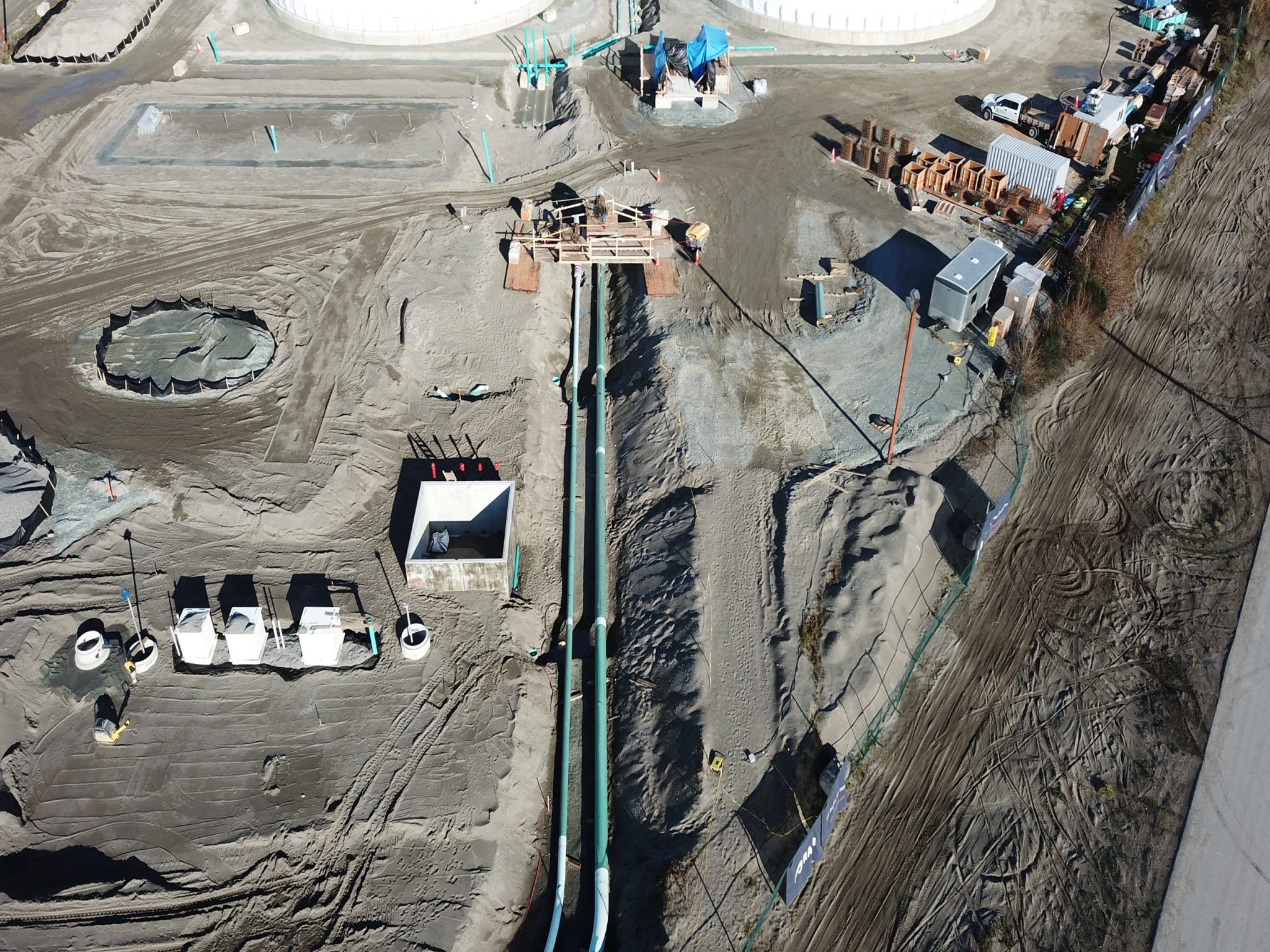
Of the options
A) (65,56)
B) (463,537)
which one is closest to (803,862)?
(463,537)

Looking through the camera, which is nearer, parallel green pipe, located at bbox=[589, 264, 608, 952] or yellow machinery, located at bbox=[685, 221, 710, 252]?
parallel green pipe, located at bbox=[589, 264, 608, 952]

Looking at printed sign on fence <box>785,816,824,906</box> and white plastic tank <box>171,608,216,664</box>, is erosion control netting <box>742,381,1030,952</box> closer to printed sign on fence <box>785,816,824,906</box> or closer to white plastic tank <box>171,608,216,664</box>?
printed sign on fence <box>785,816,824,906</box>

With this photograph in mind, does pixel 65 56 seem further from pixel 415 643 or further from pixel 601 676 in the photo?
pixel 601 676

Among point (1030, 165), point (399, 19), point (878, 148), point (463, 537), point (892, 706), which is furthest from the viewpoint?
point (399, 19)

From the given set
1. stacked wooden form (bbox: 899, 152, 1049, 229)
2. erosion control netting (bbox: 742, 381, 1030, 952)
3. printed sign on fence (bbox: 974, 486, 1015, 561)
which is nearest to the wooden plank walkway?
stacked wooden form (bbox: 899, 152, 1049, 229)

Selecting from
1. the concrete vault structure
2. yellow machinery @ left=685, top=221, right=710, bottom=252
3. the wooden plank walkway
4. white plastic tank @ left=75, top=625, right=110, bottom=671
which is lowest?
white plastic tank @ left=75, top=625, right=110, bottom=671

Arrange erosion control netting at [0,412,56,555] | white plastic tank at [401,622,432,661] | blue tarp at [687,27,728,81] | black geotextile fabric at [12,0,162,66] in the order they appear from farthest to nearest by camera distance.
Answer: black geotextile fabric at [12,0,162,66], blue tarp at [687,27,728,81], erosion control netting at [0,412,56,555], white plastic tank at [401,622,432,661]

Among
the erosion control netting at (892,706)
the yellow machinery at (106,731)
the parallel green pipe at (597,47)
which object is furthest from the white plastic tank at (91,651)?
the parallel green pipe at (597,47)
